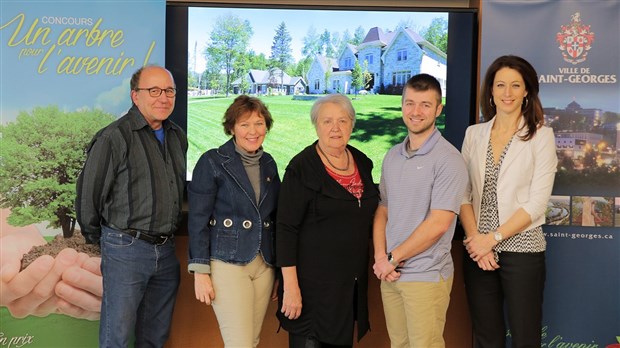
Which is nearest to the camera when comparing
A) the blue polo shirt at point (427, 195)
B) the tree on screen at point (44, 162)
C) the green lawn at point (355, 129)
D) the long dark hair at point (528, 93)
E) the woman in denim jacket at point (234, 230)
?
the blue polo shirt at point (427, 195)

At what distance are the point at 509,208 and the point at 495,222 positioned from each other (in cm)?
9

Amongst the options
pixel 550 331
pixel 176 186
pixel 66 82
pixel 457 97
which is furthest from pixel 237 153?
pixel 550 331

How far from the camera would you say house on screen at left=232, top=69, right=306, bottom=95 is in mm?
3891

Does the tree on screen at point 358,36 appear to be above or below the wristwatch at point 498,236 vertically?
above

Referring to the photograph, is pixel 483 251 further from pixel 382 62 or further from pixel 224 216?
pixel 382 62

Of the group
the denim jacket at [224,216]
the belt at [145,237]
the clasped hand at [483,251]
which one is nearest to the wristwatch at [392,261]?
the clasped hand at [483,251]

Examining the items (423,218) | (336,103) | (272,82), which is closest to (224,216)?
(336,103)

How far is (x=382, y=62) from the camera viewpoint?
12.8 ft

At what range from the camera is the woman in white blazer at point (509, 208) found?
2574mm

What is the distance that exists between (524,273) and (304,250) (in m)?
0.96

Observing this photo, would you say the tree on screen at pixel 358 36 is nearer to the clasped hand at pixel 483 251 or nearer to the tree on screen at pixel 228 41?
the tree on screen at pixel 228 41

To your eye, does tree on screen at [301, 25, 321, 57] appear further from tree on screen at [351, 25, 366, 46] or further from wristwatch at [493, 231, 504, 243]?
wristwatch at [493, 231, 504, 243]

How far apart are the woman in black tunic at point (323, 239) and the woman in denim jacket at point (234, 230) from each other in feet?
0.37

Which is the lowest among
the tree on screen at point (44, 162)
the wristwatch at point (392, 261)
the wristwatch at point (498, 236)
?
the wristwatch at point (392, 261)
